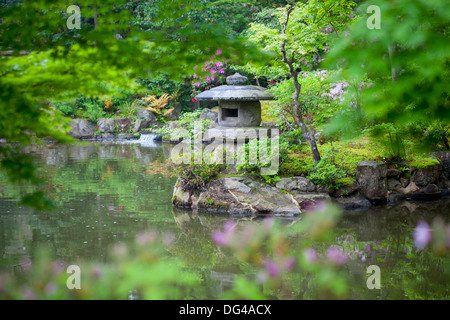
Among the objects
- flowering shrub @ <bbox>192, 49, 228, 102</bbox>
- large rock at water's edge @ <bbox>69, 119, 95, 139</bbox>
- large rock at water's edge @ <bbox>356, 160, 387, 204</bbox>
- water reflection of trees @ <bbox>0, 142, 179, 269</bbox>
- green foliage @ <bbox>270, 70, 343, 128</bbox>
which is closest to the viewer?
flowering shrub @ <bbox>192, 49, 228, 102</bbox>

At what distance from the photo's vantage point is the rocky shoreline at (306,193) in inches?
297

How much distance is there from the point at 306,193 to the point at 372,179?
1.35 meters

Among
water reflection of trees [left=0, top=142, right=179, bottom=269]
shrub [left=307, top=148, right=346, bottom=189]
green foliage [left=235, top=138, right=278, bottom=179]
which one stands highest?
green foliage [left=235, top=138, right=278, bottom=179]

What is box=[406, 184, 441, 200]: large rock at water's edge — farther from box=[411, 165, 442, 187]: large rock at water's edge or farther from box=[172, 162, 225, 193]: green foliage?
box=[172, 162, 225, 193]: green foliage

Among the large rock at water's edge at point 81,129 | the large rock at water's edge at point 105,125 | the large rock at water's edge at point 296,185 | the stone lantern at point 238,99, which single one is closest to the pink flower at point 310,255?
the large rock at water's edge at point 296,185

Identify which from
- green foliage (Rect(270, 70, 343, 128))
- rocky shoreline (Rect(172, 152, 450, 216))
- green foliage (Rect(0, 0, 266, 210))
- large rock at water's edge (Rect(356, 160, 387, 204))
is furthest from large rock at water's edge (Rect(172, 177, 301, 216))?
green foliage (Rect(0, 0, 266, 210))

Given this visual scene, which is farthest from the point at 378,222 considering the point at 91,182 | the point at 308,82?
the point at 91,182

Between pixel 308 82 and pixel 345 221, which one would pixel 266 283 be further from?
pixel 308 82

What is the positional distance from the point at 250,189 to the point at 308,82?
243 cm

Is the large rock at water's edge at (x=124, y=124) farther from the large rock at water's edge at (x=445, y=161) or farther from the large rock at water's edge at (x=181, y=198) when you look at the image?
the large rock at water's edge at (x=445, y=161)

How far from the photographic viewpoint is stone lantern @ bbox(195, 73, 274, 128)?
8.52m

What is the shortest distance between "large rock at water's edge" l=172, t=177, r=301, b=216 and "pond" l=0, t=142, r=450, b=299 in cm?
31

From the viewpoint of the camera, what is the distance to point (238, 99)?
845 cm

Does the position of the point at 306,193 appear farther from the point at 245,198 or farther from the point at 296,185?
the point at 245,198
